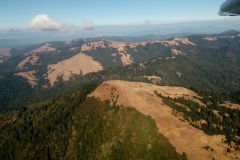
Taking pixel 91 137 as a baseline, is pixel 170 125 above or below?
above

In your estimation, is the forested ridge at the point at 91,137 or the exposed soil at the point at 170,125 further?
the forested ridge at the point at 91,137

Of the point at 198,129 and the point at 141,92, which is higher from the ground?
the point at 141,92

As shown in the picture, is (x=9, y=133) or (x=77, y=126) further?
(x=9, y=133)

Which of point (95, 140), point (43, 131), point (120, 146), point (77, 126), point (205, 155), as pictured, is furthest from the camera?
point (43, 131)

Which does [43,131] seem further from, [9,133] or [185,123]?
[185,123]

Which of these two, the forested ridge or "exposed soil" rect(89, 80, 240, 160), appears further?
the forested ridge

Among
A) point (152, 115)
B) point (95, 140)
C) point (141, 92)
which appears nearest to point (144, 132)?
point (152, 115)

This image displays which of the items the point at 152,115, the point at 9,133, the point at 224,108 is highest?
the point at 152,115

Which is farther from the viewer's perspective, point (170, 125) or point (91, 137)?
point (91, 137)
